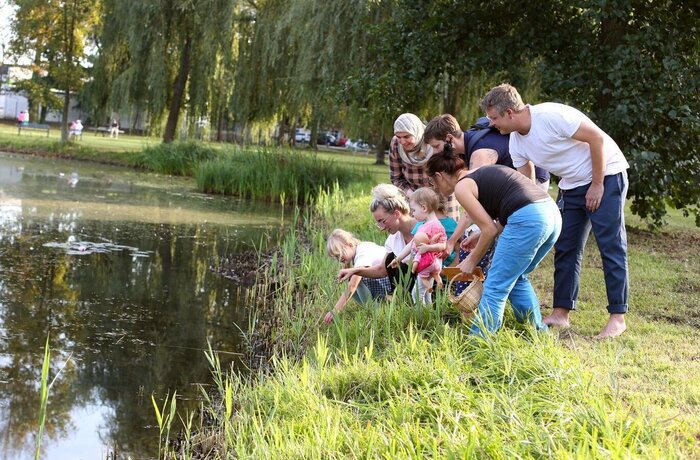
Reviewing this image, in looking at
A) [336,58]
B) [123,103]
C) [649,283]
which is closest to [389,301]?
[649,283]

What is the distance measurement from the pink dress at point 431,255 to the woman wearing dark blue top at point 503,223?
1.51 ft

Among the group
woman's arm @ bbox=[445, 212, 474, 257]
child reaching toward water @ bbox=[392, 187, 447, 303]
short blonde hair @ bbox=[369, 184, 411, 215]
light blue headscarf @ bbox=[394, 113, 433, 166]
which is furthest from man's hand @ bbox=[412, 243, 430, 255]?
light blue headscarf @ bbox=[394, 113, 433, 166]

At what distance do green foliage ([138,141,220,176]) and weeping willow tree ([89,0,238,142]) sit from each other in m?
1.47

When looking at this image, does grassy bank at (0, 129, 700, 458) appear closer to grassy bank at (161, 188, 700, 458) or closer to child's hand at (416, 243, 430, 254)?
grassy bank at (161, 188, 700, 458)

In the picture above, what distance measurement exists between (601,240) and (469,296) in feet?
3.34

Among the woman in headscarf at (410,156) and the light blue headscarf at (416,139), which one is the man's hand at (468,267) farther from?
the light blue headscarf at (416,139)

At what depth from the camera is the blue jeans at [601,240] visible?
471cm

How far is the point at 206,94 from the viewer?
21406mm

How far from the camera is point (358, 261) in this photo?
525 cm

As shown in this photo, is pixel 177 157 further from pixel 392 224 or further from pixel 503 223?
pixel 503 223

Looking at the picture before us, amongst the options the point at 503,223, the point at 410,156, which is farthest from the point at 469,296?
the point at 410,156

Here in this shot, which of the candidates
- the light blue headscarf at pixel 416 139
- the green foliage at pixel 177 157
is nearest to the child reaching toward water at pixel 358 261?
the light blue headscarf at pixel 416 139

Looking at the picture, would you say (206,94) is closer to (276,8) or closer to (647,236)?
(276,8)

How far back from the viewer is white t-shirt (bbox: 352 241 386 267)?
5234 mm
